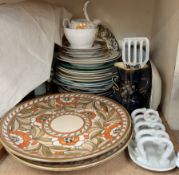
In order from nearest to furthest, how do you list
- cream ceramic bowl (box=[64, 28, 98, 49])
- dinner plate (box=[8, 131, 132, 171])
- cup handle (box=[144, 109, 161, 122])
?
dinner plate (box=[8, 131, 132, 171])
cup handle (box=[144, 109, 161, 122])
cream ceramic bowl (box=[64, 28, 98, 49])

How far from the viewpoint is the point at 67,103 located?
644 millimetres

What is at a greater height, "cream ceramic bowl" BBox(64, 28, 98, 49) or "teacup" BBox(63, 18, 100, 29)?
"teacup" BBox(63, 18, 100, 29)

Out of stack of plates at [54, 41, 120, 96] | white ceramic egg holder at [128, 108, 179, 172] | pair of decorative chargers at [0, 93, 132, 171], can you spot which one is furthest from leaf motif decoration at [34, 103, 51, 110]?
white ceramic egg holder at [128, 108, 179, 172]

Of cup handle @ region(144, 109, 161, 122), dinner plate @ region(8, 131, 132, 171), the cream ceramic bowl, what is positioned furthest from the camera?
the cream ceramic bowl

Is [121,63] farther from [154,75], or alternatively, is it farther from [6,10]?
[6,10]

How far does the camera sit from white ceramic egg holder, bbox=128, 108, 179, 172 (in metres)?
0.49

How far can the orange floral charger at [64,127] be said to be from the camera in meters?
0.48

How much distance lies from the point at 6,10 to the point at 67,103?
269 mm

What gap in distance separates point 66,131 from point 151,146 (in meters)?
0.18

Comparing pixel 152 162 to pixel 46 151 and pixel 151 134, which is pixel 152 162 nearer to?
pixel 151 134

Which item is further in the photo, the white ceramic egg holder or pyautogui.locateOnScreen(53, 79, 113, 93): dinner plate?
pyautogui.locateOnScreen(53, 79, 113, 93): dinner plate

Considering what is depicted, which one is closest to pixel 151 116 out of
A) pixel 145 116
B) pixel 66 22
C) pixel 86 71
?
pixel 145 116

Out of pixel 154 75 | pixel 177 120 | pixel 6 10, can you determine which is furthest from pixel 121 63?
pixel 6 10

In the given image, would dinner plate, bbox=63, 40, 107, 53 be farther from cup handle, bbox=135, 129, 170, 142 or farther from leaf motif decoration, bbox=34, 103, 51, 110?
cup handle, bbox=135, 129, 170, 142
